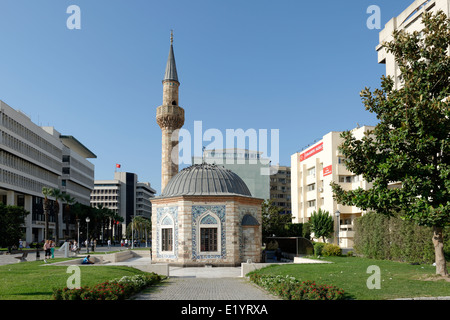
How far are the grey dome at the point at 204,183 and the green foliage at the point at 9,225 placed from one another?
3077 cm

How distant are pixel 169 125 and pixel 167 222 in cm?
1745

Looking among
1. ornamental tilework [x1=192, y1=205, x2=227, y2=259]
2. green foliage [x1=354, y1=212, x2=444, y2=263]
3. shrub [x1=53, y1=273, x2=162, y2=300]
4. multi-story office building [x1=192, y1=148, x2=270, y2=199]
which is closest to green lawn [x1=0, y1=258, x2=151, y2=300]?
shrub [x1=53, y1=273, x2=162, y2=300]

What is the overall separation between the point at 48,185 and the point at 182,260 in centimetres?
6317

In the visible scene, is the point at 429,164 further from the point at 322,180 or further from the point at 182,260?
the point at 322,180

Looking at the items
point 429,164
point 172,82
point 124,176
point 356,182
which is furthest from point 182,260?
point 124,176

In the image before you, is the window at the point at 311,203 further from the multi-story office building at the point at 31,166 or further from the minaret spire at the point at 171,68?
the multi-story office building at the point at 31,166

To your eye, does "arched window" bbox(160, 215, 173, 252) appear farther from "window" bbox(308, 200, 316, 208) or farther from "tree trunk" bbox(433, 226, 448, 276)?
"window" bbox(308, 200, 316, 208)

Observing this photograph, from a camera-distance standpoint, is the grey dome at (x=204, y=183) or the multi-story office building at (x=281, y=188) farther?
the multi-story office building at (x=281, y=188)

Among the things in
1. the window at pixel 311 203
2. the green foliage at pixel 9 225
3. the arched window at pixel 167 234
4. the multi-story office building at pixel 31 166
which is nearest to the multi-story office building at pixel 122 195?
the multi-story office building at pixel 31 166

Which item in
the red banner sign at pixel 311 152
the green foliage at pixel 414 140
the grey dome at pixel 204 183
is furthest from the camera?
the red banner sign at pixel 311 152

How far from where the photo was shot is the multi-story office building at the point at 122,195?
172 metres

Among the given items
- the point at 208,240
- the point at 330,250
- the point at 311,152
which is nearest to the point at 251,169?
the point at 311,152

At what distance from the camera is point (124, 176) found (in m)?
177

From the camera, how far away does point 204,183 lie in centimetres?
3712
